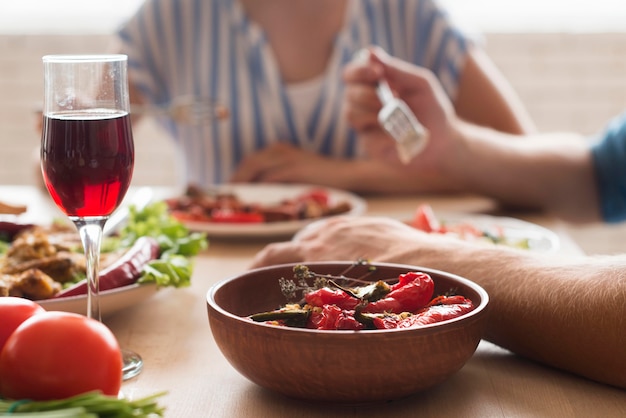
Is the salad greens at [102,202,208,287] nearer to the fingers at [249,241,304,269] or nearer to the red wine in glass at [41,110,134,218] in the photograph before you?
the fingers at [249,241,304,269]

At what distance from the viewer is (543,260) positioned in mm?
1068

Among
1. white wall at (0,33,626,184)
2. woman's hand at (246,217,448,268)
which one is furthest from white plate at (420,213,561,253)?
white wall at (0,33,626,184)

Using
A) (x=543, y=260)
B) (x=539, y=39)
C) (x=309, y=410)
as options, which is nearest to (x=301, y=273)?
(x=309, y=410)

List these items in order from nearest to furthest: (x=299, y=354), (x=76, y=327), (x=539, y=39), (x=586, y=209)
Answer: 1. (x=76, y=327)
2. (x=299, y=354)
3. (x=586, y=209)
4. (x=539, y=39)

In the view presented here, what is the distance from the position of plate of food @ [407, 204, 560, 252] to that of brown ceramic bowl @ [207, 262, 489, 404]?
593 mm

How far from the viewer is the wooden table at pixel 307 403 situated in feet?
2.93

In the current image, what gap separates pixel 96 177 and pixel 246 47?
6.03ft

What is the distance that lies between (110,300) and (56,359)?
17.7 inches

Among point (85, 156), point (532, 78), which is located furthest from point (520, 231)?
point (532, 78)

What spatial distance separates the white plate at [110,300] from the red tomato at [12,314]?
262 millimetres

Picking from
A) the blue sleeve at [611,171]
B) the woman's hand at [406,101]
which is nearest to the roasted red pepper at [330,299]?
the woman's hand at [406,101]

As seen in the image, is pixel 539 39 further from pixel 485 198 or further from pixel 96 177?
pixel 96 177

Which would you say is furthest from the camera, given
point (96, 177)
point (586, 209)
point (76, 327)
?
point (586, 209)

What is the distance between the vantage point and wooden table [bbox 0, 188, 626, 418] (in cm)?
89
